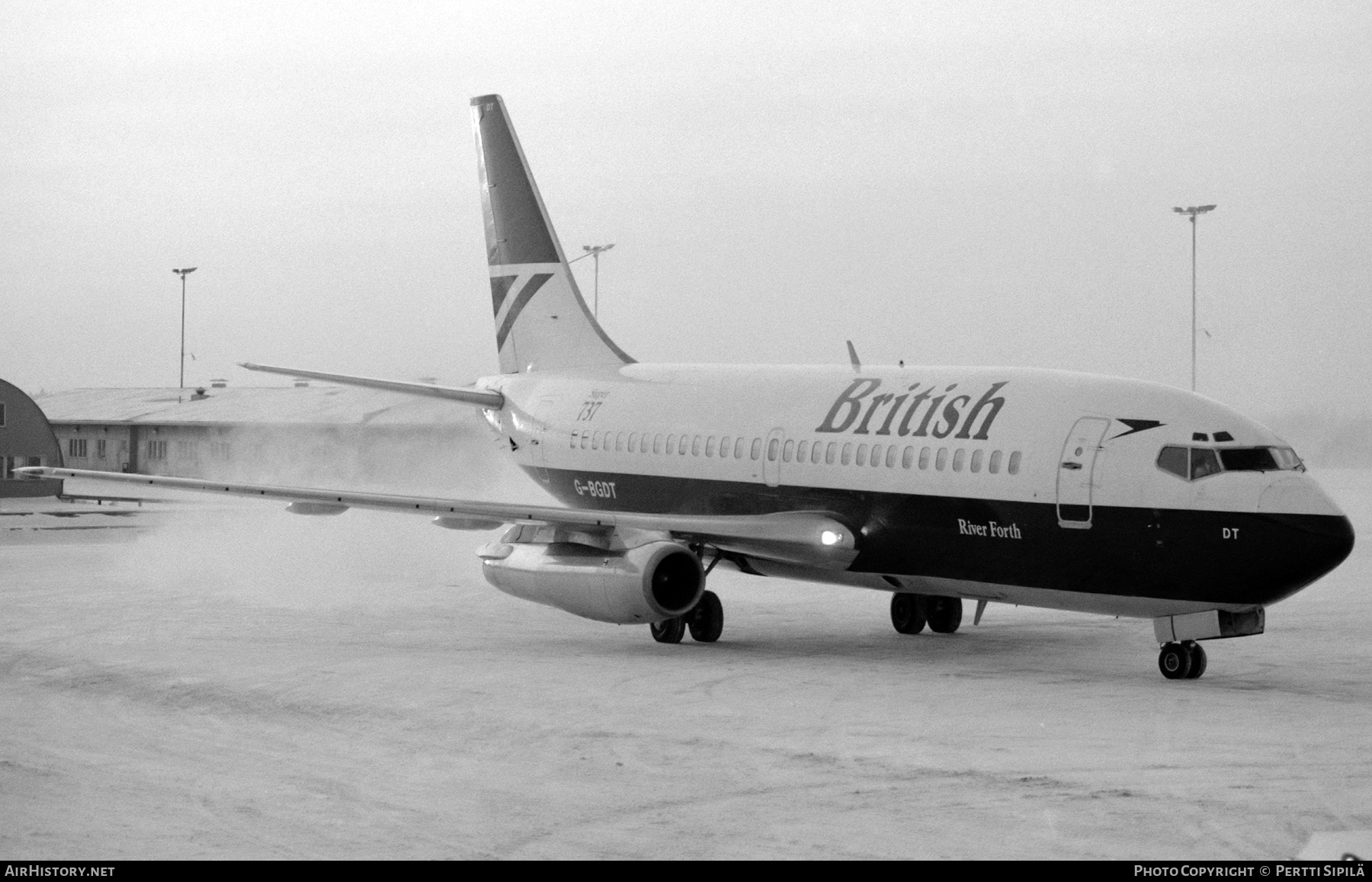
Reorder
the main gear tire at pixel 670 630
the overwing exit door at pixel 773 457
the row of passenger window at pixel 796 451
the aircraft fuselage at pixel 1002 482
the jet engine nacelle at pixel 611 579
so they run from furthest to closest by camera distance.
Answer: the overwing exit door at pixel 773 457 < the main gear tire at pixel 670 630 < the jet engine nacelle at pixel 611 579 < the row of passenger window at pixel 796 451 < the aircraft fuselage at pixel 1002 482

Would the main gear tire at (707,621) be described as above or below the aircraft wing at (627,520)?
below

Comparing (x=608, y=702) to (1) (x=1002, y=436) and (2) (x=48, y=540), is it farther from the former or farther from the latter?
(2) (x=48, y=540)

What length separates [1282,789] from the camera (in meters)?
13.2

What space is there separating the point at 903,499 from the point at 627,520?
12.0 feet

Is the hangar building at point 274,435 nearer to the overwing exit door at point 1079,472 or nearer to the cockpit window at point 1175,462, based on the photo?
the overwing exit door at point 1079,472

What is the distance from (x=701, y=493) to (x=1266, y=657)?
26.5 feet

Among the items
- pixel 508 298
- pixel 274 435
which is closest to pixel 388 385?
pixel 508 298

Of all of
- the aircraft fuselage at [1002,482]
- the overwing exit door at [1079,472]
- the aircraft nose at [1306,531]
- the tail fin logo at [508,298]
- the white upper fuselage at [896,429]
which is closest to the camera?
the aircraft nose at [1306,531]

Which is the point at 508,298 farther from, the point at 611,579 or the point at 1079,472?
the point at 1079,472

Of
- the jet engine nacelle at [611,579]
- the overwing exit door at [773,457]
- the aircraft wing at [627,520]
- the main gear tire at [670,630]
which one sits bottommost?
the main gear tire at [670,630]

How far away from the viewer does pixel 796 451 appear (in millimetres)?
22875

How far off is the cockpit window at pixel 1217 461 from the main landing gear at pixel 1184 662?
6.66 ft

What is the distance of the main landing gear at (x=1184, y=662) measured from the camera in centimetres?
1912

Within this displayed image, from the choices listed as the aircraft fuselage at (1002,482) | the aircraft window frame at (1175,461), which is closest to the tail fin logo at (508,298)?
the aircraft fuselage at (1002,482)
